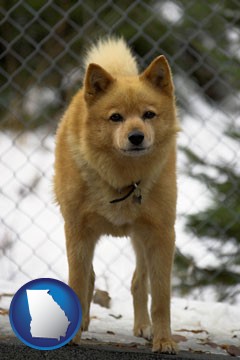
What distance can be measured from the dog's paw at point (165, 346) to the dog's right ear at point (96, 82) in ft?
2.23

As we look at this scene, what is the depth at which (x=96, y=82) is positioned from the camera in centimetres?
222

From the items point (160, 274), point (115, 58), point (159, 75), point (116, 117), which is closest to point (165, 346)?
point (160, 274)

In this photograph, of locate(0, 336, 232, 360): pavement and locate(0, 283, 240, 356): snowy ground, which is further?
locate(0, 283, 240, 356): snowy ground

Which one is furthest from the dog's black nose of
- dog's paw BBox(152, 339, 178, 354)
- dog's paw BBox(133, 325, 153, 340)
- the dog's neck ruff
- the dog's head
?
dog's paw BBox(133, 325, 153, 340)

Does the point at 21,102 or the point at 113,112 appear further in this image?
the point at 21,102

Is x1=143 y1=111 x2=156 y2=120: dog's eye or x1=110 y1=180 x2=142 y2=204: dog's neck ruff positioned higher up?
x1=143 y1=111 x2=156 y2=120: dog's eye

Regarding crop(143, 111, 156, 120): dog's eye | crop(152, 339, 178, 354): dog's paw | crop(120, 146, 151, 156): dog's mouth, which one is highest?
crop(143, 111, 156, 120): dog's eye

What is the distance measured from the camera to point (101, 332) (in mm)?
2516

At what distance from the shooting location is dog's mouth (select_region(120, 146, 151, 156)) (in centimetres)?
209

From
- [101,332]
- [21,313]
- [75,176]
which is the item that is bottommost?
[21,313]

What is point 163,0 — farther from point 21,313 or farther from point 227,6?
point 21,313

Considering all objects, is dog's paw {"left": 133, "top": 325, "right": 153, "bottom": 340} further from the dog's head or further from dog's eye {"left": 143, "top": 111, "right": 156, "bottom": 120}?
dog's eye {"left": 143, "top": 111, "right": 156, "bottom": 120}

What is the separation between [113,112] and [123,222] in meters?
0.30

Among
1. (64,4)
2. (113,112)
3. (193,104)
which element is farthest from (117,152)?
(64,4)
